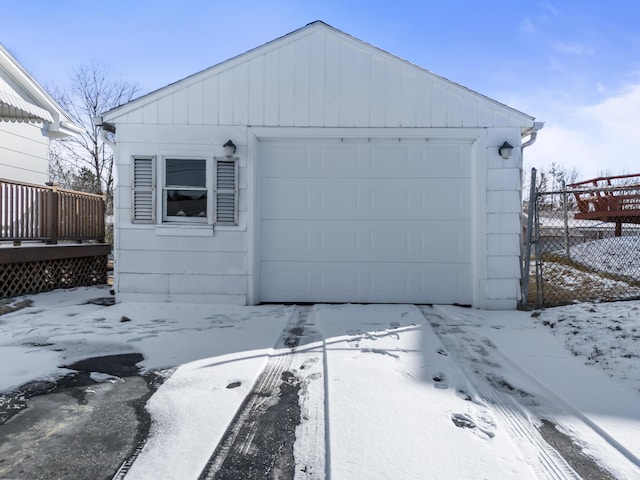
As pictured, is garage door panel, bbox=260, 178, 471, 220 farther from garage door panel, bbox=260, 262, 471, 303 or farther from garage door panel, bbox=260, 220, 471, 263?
garage door panel, bbox=260, 262, 471, 303

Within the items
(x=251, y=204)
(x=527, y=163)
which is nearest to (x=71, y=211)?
(x=251, y=204)

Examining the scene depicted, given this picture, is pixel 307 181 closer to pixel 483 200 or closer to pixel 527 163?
pixel 483 200

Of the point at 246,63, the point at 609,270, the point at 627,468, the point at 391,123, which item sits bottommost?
the point at 627,468

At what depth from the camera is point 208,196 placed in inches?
211

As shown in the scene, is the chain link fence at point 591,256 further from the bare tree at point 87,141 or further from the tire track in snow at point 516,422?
the bare tree at point 87,141

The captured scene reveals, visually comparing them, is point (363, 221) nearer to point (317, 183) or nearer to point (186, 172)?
point (317, 183)

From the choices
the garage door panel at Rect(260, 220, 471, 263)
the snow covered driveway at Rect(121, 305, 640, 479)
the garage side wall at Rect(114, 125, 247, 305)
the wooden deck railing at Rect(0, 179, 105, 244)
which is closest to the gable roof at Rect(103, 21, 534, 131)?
the garage side wall at Rect(114, 125, 247, 305)

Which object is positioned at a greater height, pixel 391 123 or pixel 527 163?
pixel 527 163

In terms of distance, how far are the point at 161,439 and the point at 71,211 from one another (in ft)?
21.0

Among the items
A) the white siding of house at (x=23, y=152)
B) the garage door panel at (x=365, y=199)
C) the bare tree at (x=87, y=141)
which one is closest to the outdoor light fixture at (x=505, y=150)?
the garage door panel at (x=365, y=199)

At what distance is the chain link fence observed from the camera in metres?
5.18

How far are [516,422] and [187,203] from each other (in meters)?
4.63

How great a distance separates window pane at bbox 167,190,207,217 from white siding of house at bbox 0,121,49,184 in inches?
163

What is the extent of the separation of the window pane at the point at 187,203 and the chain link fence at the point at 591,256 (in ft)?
14.4
